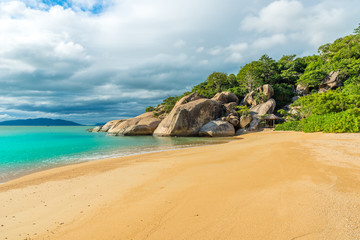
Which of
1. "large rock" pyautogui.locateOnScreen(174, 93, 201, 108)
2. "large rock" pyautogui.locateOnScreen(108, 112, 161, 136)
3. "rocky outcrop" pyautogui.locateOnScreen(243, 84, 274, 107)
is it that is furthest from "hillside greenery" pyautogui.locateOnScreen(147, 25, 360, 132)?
"large rock" pyautogui.locateOnScreen(108, 112, 161, 136)

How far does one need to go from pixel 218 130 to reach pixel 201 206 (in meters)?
25.1

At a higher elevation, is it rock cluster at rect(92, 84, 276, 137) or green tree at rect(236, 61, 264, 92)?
green tree at rect(236, 61, 264, 92)

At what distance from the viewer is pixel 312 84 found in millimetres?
34281

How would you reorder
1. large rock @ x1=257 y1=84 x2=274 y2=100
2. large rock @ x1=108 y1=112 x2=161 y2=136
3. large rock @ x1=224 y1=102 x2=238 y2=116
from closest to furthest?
large rock @ x1=224 y1=102 x2=238 y2=116, large rock @ x1=257 y1=84 x2=274 y2=100, large rock @ x1=108 y1=112 x2=161 y2=136

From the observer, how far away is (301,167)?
594 centimetres

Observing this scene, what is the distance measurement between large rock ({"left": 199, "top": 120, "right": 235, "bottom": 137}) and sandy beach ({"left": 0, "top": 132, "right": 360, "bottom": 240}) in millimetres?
21913

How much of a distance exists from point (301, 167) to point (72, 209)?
676 centimetres

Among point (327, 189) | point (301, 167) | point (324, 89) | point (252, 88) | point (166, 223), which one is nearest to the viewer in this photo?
point (166, 223)

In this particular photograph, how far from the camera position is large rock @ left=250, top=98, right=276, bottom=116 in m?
31.2

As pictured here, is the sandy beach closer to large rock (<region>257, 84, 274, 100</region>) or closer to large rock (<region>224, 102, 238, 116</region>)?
large rock (<region>224, 102, 238, 116</region>)

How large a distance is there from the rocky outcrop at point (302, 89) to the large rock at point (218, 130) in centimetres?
1911

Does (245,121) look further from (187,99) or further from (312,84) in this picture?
(312,84)

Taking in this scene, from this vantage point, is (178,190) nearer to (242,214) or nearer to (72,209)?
(242,214)

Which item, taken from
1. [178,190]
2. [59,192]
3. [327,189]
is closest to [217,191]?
[178,190]
